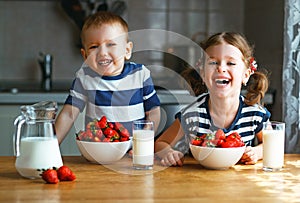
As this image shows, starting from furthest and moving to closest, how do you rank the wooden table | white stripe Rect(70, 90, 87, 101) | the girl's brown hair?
white stripe Rect(70, 90, 87, 101) < the girl's brown hair < the wooden table

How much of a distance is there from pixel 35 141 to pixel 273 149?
2.23 ft

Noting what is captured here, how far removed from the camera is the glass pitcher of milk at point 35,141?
1452mm

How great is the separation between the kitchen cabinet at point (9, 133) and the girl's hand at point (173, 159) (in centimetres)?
125

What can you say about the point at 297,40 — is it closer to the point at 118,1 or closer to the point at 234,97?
the point at 234,97

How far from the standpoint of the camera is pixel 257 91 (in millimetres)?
1914

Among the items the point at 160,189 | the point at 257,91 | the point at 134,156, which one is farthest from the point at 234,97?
the point at 160,189

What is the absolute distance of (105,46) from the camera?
185cm

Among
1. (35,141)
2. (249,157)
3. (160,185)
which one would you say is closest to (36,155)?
(35,141)

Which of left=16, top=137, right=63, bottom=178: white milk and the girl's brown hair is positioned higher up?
the girl's brown hair

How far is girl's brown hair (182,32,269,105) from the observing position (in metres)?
1.83

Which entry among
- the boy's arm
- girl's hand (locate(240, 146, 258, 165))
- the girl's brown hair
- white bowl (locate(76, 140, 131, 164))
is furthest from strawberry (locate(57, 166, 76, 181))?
the girl's brown hair

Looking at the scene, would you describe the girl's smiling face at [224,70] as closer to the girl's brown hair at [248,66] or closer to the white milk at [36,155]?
the girl's brown hair at [248,66]

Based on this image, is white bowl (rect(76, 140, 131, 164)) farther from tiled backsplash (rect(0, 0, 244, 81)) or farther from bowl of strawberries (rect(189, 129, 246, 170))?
tiled backsplash (rect(0, 0, 244, 81))

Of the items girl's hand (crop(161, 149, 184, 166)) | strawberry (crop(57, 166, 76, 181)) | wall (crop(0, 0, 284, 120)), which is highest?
wall (crop(0, 0, 284, 120))
